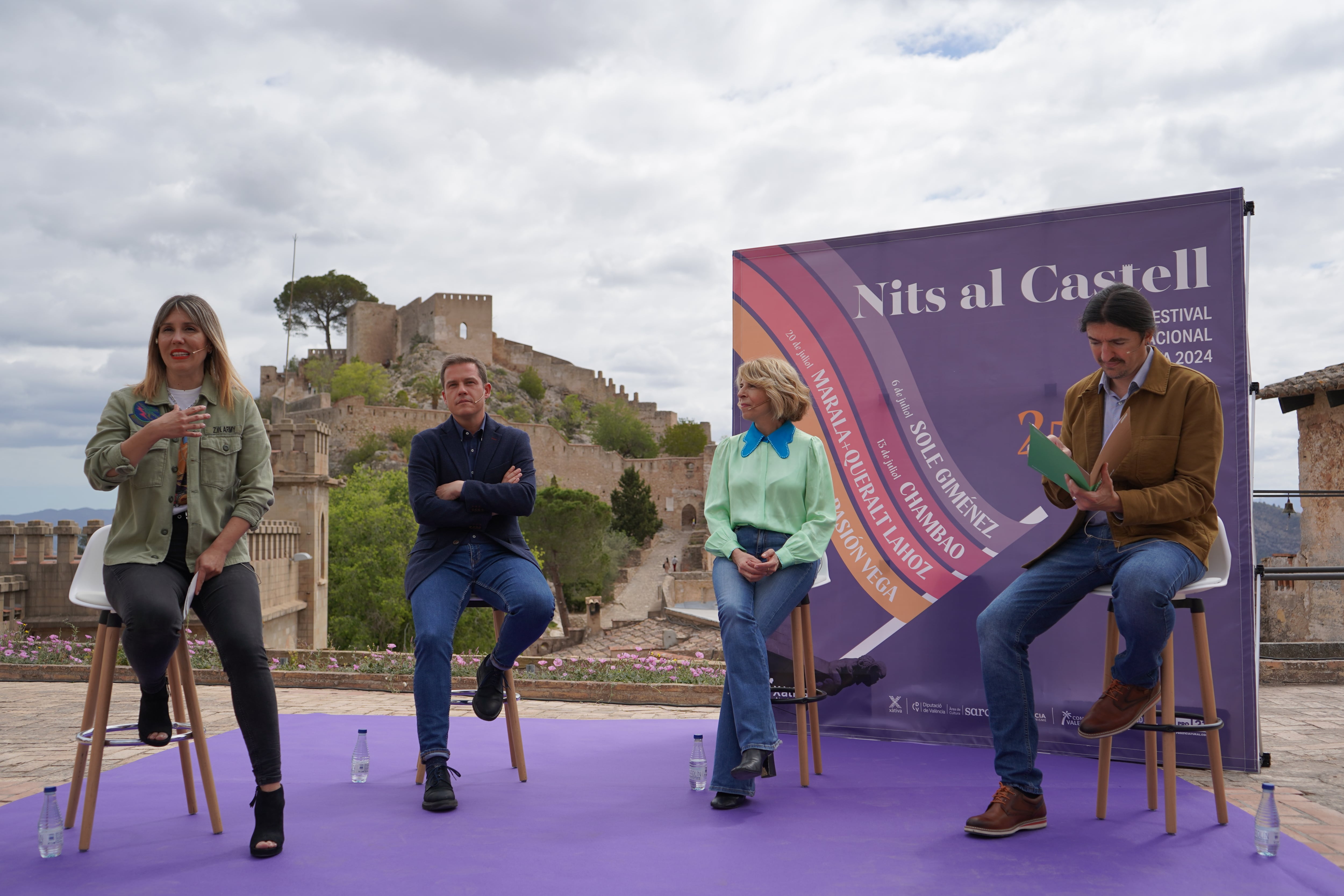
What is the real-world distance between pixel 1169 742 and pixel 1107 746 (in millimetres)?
168

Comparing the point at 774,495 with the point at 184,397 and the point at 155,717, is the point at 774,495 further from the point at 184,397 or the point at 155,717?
the point at 155,717

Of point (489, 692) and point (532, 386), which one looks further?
point (532, 386)

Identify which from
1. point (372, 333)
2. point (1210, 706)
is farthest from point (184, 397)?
point (372, 333)

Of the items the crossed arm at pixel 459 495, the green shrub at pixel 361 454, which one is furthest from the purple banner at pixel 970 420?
the green shrub at pixel 361 454

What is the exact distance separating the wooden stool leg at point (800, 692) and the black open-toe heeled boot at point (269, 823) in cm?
161

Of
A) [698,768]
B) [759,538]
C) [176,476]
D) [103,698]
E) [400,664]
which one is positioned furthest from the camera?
[400,664]

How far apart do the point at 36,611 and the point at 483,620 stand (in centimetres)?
1154

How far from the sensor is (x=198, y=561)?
2418mm

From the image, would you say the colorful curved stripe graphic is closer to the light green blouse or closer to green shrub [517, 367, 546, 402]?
the light green blouse

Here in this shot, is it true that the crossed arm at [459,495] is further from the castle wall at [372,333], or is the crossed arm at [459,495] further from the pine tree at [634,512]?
the castle wall at [372,333]

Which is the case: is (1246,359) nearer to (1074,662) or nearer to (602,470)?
(1074,662)

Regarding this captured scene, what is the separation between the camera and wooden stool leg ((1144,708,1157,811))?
267cm

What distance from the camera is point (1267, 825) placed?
7.52 ft

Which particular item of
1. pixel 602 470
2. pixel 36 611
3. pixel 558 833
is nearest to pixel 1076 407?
pixel 558 833
